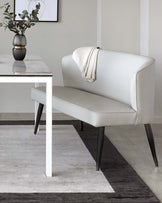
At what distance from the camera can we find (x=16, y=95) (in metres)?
5.90

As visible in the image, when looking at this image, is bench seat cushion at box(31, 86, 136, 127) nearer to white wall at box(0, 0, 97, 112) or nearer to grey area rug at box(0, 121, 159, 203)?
grey area rug at box(0, 121, 159, 203)

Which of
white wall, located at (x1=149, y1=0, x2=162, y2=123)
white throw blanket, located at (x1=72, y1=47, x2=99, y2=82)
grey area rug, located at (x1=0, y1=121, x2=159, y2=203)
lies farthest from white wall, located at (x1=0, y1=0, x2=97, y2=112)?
grey area rug, located at (x1=0, y1=121, x2=159, y2=203)

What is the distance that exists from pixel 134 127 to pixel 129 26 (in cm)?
123

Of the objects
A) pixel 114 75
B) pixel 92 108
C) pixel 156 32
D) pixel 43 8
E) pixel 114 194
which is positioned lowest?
pixel 114 194

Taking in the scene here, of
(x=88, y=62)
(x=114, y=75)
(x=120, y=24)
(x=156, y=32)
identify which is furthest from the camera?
(x=120, y=24)

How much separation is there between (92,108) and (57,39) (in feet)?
7.98

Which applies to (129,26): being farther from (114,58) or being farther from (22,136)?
(22,136)

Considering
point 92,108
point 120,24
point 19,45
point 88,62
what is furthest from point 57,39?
point 92,108

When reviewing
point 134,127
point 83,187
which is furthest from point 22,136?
point 83,187

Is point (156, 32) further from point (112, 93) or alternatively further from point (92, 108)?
point (92, 108)

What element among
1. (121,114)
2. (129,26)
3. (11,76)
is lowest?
(121,114)

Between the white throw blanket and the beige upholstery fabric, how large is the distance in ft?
0.16

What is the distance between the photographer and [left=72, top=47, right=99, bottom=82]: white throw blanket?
14.9 ft

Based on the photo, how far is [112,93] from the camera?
423 cm
